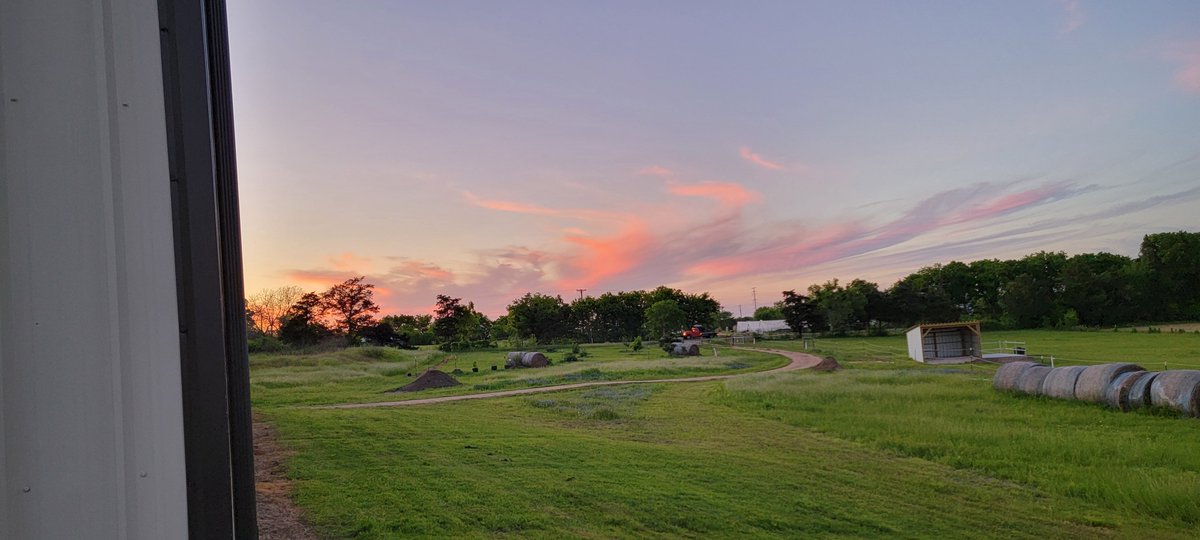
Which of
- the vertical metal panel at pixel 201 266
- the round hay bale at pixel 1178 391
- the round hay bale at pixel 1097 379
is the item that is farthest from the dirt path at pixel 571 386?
the vertical metal panel at pixel 201 266

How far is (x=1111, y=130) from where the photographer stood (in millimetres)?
3188

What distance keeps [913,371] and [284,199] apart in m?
3.91

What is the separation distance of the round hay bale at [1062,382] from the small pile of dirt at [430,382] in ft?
11.7

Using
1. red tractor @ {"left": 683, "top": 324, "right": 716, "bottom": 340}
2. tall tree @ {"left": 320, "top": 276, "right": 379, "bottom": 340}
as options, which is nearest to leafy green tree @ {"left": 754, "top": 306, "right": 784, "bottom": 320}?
red tractor @ {"left": 683, "top": 324, "right": 716, "bottom": 340}

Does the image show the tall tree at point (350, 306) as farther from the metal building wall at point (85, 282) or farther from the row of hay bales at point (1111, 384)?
the row of hay bales at point (1111, 384)

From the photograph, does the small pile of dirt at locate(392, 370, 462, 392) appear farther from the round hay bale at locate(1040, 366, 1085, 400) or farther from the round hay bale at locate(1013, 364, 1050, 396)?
the round hay bale at locate(1040, 366, 1085, 400)

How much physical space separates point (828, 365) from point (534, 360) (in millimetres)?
2091

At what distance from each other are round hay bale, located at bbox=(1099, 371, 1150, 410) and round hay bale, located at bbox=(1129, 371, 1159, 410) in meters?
0.01

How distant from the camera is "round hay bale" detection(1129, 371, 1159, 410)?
270 centimetres

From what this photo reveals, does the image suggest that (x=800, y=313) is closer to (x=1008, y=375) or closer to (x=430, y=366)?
(x=1008, y=375)

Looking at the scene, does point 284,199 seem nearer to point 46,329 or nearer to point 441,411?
point 441,411

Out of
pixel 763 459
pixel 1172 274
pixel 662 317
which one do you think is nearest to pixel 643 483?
pixel 763 459

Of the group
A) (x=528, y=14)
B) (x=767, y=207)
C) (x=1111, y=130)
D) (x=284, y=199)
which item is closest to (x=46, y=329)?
(x=284, y=199)

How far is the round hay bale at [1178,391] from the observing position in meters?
2.59
